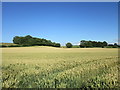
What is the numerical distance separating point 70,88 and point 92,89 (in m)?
0.50

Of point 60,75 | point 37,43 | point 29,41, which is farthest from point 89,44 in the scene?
point 60,75

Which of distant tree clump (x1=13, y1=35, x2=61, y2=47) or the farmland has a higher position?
distant tree clump (x1=13, y1=35, x2=61, y2=47)

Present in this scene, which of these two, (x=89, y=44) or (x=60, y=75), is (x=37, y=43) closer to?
(x=89, y=44)

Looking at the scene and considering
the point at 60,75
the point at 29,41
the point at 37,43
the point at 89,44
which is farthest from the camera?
the point at 89,44

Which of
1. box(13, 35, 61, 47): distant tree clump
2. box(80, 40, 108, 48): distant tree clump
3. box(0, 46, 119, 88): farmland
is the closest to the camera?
box(0, 46, 119, 88): farmland

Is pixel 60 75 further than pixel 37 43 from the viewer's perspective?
No

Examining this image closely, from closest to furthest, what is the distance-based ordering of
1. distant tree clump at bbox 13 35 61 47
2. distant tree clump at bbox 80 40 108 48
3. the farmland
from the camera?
the farmland, distant tree clump at bbox 13 35 61 47, distant tree clump at bbox 80 40 108 48

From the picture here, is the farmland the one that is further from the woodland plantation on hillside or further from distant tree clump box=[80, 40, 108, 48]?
distant tree clump box=[80, 40, 108, 48]

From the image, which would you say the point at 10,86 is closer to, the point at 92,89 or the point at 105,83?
the point at 92,89

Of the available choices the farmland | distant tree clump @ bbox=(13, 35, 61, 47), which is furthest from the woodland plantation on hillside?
the farmland

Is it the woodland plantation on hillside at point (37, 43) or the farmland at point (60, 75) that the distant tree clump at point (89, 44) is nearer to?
the woodland plantation on hillside at point (37, 43)

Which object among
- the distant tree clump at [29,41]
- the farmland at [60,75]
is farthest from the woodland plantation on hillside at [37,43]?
the farmland at [60,75]

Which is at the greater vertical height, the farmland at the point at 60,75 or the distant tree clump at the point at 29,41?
the distant tree clump at the point at 29,41

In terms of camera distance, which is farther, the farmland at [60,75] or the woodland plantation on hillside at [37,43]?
the woodland plantation on hillside at [37,43]
